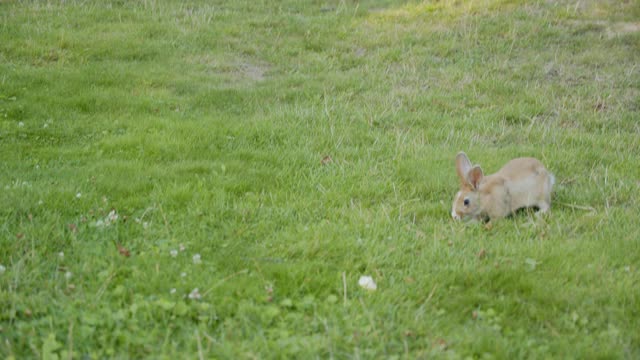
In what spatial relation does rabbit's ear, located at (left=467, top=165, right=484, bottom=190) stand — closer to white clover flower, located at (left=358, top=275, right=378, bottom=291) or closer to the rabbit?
the rabbit

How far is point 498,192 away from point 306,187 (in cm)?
182

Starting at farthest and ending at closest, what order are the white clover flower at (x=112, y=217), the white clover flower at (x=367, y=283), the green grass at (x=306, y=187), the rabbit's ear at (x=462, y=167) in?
1. the rabbit's ear at (x=462, y=167)
2. the white clover flower at (x=112, y=217)
3. the white clover flower at (x=367, y=283)
4. the green grass at (x=306, y=187)

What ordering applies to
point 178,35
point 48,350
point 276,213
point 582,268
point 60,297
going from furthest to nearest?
point 178,35
point 276,213
point 582,268
point 60,297
point 48,350

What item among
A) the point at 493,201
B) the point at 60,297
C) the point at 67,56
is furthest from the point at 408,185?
the point at 67,56

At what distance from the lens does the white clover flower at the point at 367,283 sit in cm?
475

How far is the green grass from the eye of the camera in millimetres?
4297

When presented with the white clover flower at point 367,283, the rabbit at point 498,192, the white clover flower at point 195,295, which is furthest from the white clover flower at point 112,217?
the rabbit at point 498,192

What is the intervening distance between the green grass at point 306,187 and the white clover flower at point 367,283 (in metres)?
0.14

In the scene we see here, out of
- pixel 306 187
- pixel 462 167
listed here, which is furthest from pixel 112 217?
pixel 462 167

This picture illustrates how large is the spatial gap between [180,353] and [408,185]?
347 centimetres

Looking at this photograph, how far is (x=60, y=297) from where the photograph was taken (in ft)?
14.4

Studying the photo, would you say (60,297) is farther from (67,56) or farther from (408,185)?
(67,56)

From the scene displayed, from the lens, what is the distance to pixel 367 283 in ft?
15.7

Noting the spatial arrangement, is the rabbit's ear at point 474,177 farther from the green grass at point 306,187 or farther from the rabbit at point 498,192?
the green grass at point 306,187
